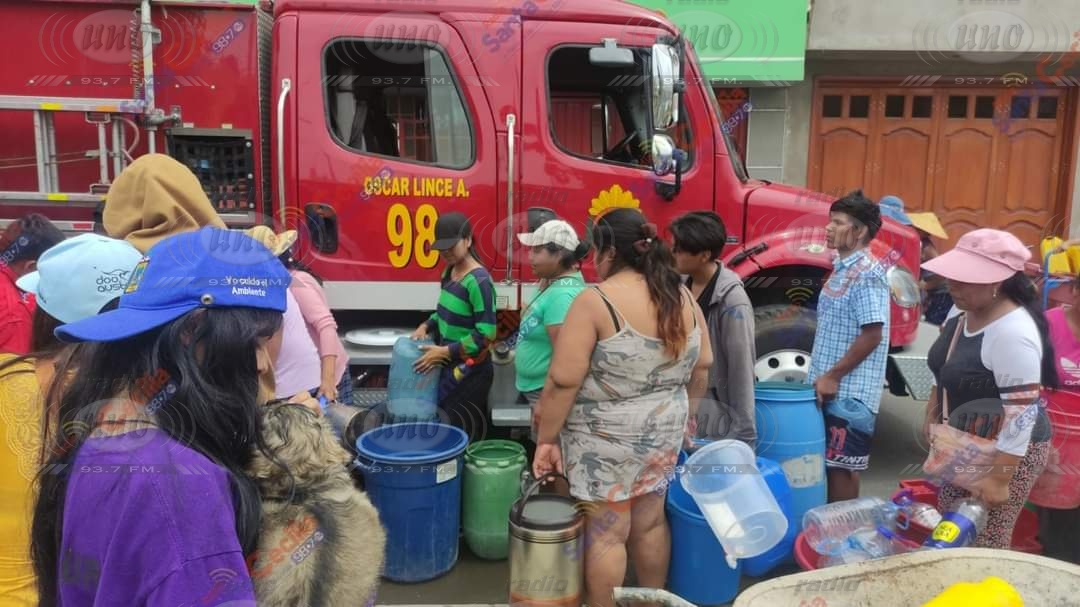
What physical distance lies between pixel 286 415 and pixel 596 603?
1777 millimetres

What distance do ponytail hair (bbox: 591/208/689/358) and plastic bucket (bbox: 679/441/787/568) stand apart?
0.72 m

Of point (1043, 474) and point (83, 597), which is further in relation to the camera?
point (1043, 474)

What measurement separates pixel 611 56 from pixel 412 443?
2.25m

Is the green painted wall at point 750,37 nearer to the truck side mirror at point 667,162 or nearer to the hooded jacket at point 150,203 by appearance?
the truck side mirror at point 667,162

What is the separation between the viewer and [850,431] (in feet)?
10.4

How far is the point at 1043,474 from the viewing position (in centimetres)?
259

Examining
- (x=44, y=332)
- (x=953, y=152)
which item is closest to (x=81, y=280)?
(x=44, y=332)

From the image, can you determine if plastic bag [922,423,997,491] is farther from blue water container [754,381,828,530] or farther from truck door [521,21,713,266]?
truck door [521,21,713,266]


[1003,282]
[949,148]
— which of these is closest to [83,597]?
[1003,282]

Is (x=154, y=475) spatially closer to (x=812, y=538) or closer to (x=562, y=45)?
(x=812, y=538)

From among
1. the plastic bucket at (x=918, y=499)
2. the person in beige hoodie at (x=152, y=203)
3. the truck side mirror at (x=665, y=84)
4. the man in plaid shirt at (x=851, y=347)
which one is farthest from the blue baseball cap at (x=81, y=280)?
the man in plaid shirt at (x=851, y=347)

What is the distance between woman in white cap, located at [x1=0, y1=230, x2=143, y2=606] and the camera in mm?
1392

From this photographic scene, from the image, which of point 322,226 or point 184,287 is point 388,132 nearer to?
point 322,226

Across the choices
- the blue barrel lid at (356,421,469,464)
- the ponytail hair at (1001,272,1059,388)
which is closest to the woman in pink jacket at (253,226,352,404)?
the blue barrel lid at (356,421,469,464)
